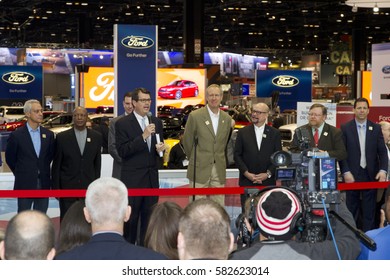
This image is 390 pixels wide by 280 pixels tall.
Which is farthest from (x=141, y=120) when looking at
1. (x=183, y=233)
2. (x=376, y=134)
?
(x=183, y=233)

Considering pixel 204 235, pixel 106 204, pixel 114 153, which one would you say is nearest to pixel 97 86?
pixel 114 153

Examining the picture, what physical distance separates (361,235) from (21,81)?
27.0 m

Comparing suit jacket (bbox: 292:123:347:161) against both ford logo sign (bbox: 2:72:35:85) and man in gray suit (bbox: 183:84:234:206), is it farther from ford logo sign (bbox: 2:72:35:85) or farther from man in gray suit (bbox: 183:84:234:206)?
ford logo sign (bbox: 2:72:35:85)

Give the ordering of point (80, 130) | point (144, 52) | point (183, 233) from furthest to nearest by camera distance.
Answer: point (144, 52) → point (80, 130) → point (183, 233)

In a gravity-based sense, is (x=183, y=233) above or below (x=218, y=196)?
above

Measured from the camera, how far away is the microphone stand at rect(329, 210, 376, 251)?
3.83 metres

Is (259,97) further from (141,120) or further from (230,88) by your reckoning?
(141,120)

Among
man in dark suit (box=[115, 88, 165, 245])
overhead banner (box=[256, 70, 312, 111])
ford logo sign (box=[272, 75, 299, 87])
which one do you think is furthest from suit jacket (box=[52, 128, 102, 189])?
ford logo sign (box=[272, 75, 299, 87])

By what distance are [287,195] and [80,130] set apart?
17.4ft

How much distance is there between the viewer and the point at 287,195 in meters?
3.87

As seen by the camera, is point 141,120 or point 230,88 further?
point 230,88

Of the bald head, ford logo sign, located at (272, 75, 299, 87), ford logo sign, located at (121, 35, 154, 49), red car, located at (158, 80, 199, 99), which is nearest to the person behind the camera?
the bald head

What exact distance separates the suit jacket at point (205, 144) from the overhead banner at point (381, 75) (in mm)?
8533

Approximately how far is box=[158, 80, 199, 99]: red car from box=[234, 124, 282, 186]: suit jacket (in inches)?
904
